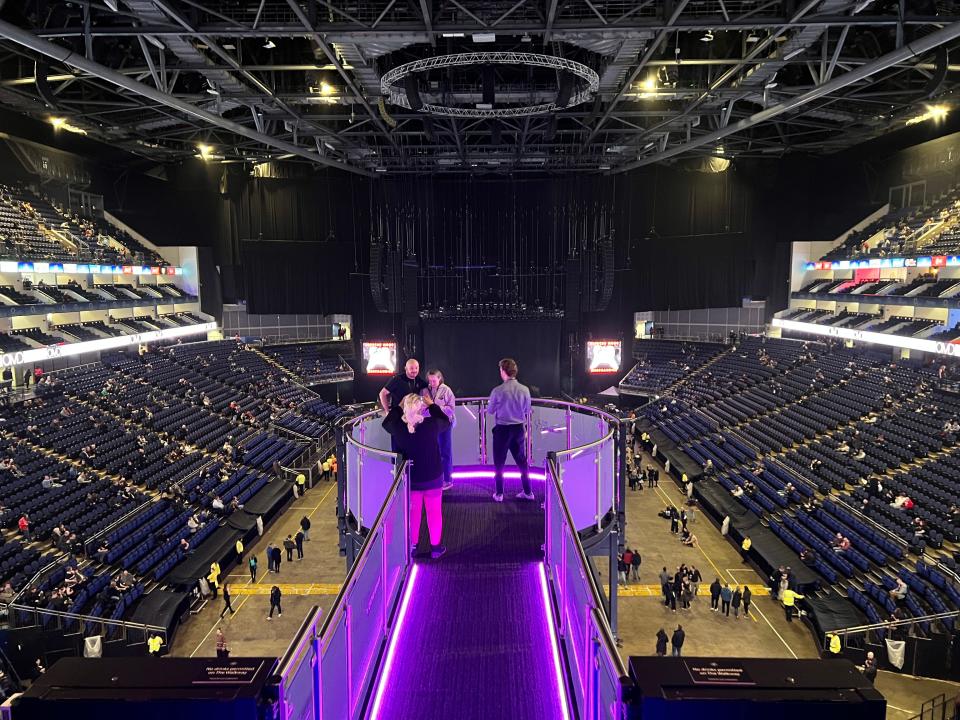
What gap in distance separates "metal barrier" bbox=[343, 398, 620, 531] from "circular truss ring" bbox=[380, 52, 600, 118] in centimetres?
915

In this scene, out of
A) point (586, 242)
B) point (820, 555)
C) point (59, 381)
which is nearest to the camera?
point (820, 555)

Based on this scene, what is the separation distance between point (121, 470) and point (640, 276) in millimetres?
27621

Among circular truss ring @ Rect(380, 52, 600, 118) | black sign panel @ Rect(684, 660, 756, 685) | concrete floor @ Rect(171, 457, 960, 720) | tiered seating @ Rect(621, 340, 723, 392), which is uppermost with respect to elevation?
circular truss ring @ Rect(380, 52, 600, 118)

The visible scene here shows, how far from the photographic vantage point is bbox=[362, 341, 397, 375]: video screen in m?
35.4

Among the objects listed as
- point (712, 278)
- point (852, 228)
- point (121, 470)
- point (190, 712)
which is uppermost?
point (852, 228)

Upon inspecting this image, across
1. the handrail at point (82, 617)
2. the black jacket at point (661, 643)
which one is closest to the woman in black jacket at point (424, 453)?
the black jacket at point (661, 643)

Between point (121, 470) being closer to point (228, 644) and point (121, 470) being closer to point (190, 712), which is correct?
point (228, 644)

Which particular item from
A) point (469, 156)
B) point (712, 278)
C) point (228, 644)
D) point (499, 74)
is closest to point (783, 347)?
point (712, 278)

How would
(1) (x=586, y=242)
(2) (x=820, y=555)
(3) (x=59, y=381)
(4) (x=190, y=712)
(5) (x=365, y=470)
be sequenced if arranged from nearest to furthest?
(4) (x=190, y=712), (5) (x=365, y=470), (2) (x=820, y=555), (3) (x=59, y=381), (1) (x=586, y=242)

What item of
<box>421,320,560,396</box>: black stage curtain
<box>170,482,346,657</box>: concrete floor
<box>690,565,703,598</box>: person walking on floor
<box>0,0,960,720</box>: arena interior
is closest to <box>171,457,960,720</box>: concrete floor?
<box>170,482,346,657</box>: concrete floor

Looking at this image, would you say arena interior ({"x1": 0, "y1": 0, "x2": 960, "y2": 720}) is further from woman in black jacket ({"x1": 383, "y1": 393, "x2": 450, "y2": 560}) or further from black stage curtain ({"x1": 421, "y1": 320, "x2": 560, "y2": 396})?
black stage curtain ({"x1": 421, "y1": 320, "x2": 560, "y2": 396})

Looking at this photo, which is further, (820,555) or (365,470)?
(820,555)

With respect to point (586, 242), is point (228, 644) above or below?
below

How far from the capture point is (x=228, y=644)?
13.4 meters
